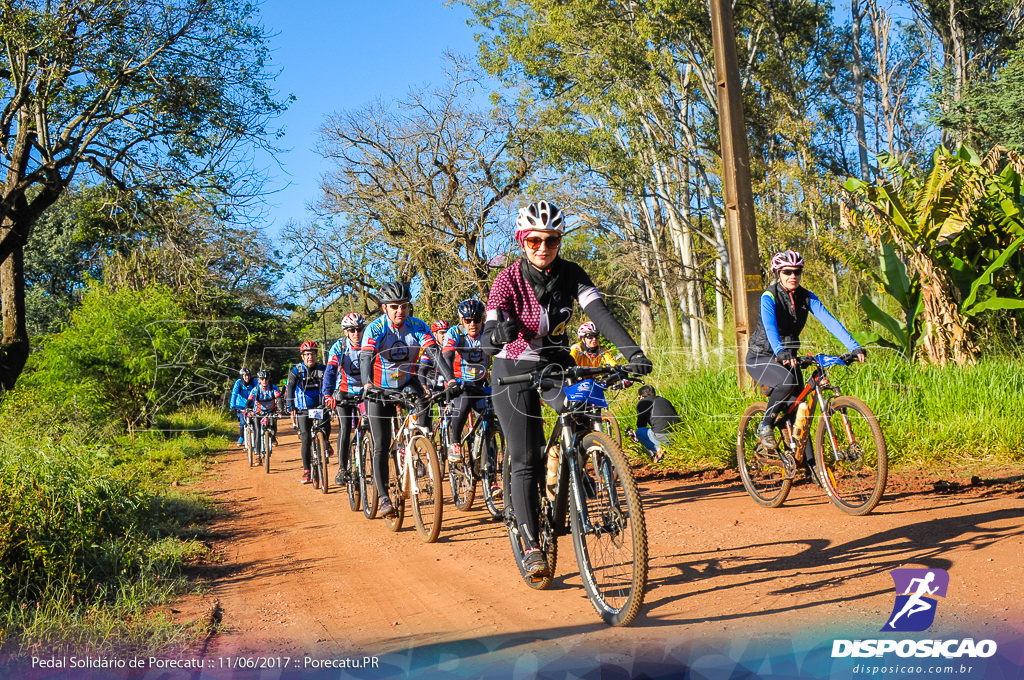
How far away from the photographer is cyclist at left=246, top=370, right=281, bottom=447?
16.3 m

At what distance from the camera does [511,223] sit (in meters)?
27.3

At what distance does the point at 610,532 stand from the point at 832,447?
3.12 m

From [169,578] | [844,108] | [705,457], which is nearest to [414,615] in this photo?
[169,578]

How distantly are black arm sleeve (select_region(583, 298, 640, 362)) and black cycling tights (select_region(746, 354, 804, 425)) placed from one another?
2844mm

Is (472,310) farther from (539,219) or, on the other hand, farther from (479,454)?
(539,219)

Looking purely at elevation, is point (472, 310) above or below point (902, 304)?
above

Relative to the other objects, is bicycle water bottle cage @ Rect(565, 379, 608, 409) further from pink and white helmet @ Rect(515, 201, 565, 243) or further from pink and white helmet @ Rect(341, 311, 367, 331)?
pink and white helmet @ Rect(341, 311, 367, 331)

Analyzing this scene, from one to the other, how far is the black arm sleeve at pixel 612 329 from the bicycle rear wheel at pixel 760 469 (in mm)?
3047

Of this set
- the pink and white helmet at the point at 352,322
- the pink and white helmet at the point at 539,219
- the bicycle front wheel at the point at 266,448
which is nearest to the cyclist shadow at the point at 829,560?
the pink and white helmet at the point at 539,219

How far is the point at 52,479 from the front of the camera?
626 centimetres

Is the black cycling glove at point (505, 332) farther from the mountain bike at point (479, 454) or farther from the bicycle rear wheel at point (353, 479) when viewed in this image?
the bicycle rear wheel at point (353, 479)

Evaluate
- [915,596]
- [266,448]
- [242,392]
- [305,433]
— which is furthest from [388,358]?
[242,392]

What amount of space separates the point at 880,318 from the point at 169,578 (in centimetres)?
938

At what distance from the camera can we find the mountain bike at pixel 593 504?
13.8 ft
